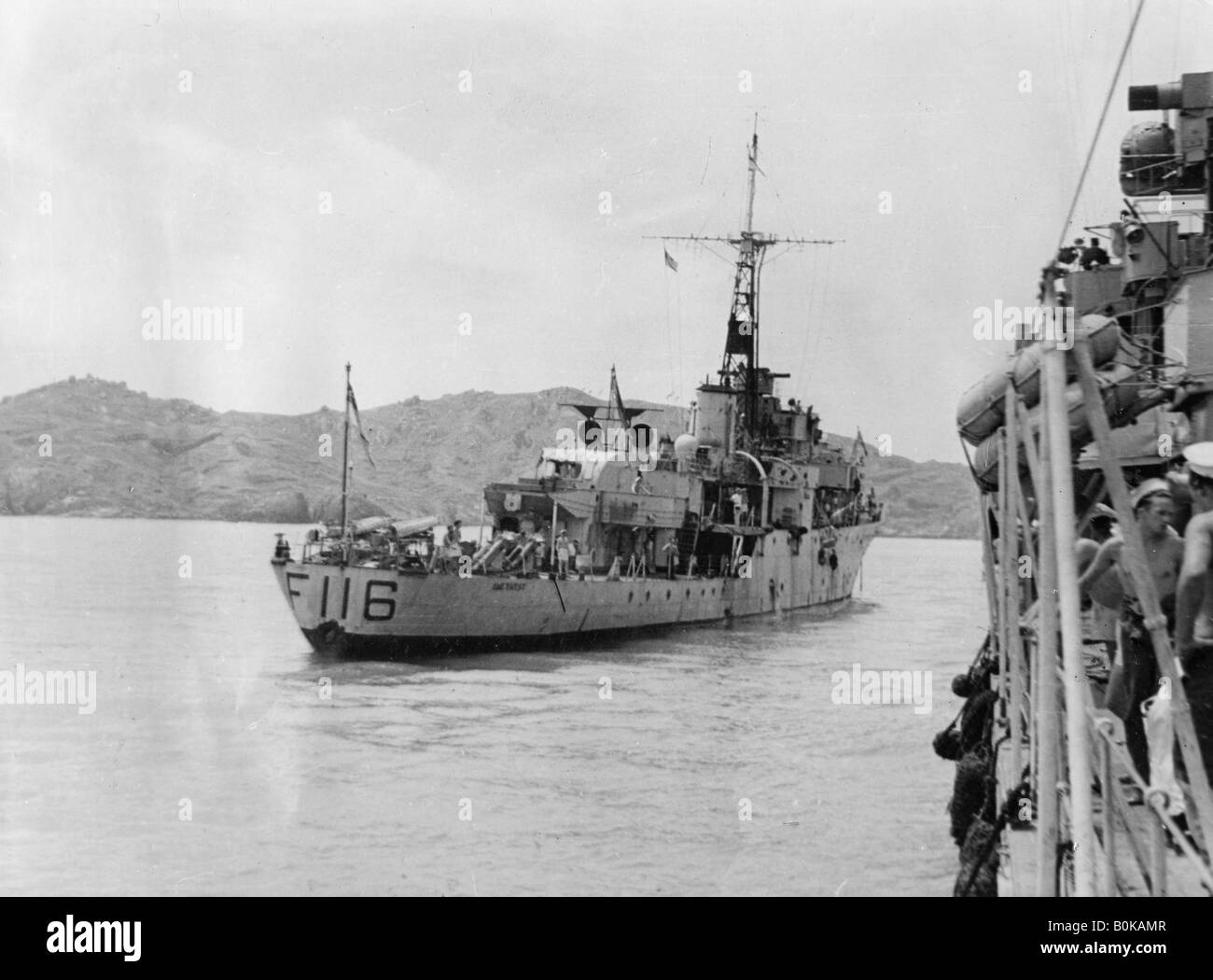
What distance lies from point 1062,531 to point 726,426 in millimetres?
38649

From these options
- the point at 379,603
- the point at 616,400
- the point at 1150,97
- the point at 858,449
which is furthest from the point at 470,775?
the point at 858,449

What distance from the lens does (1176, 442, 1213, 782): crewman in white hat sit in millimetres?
5020

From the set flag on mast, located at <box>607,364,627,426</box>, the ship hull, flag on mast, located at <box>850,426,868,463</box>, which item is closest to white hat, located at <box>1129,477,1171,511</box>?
the ship hull

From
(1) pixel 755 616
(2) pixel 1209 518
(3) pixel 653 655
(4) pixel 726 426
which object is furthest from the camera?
(4) pixel 726 426

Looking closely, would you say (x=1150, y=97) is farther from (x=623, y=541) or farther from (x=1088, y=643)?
(x=623, y=541)

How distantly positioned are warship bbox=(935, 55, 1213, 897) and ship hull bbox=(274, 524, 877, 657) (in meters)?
14.5

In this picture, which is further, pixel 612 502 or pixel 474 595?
pixel 612 502

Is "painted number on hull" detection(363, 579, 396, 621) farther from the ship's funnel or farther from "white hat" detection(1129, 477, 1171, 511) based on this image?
"white hat" detection(1129, 477, 1171, 511)

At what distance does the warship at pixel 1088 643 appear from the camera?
Answer: 4059 mm

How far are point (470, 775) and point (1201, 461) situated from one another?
11.1 m
